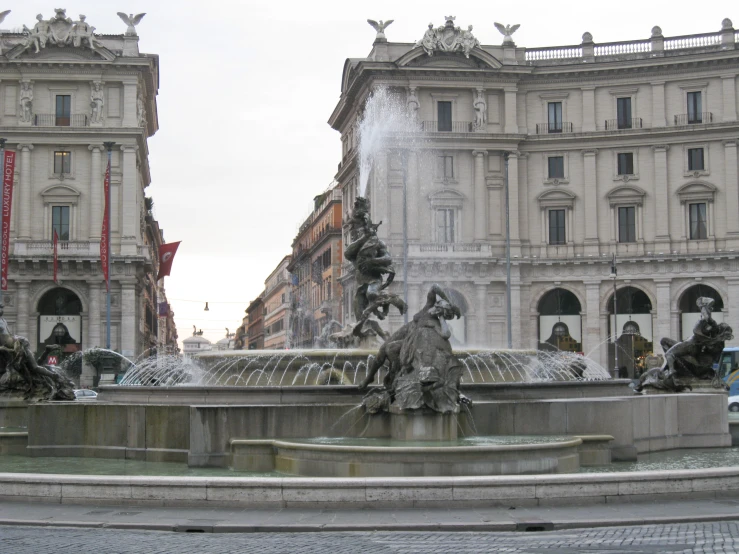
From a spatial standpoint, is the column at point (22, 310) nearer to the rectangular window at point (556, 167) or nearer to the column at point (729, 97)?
the rectangular window at point (556, 167)

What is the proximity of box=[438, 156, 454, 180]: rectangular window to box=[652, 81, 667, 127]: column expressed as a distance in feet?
44.3

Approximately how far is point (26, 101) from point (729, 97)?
43.8 meters

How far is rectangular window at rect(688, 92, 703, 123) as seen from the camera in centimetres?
6750

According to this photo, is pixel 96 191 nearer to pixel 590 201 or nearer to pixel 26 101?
pixel 26 101

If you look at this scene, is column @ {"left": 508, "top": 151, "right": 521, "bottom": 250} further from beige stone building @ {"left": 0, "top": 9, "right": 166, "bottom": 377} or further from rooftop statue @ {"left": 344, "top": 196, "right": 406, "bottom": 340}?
rooftop statue @ {"left": 344, "top": 196, "right": 406, "bottom": 340}

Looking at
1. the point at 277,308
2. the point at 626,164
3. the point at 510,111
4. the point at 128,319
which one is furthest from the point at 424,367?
the point at 277,308

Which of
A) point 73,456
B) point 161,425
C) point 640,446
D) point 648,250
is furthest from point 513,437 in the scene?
point 648,250

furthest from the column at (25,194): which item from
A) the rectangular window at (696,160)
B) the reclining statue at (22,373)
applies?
the reclining statue at (22,373)

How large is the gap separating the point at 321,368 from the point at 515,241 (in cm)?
4795

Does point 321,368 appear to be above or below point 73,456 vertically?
above

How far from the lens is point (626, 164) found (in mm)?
68375

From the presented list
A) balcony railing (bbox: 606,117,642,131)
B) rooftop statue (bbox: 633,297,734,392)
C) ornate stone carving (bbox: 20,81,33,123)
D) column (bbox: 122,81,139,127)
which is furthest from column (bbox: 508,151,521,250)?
rooftop statue (bbox: 633,297,734,392)

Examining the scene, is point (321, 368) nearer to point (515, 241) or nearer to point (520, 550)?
point (520, 550)

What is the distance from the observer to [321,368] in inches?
834
